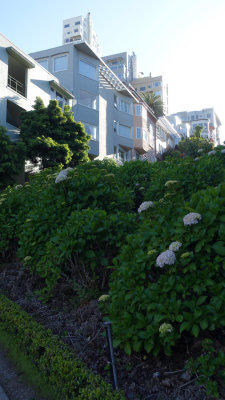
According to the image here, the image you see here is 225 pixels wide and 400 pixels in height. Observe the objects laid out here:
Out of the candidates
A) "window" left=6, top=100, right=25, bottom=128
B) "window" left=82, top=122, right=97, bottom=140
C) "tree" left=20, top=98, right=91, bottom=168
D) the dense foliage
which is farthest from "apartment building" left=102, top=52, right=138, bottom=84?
the dense foliage

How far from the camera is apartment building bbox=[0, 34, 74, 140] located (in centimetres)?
1852

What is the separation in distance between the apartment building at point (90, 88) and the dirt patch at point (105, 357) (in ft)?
72.3

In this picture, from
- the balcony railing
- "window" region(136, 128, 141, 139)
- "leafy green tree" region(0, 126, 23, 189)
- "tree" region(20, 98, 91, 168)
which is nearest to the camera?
"leafy green tree" region(0, 126, 23, 189)

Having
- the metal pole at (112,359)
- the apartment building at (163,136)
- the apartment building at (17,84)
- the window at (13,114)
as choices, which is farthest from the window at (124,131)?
the metal pole at (112,359)

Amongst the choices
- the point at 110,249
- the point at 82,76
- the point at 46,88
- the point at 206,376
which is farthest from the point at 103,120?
the point at 206,376

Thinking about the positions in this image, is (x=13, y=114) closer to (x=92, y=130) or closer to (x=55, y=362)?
(x=92, y=130)

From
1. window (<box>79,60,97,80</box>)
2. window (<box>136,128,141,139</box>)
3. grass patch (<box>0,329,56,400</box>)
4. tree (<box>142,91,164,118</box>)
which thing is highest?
tree (<box>142,91,164,118</box>)

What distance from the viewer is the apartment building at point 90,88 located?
2642cm

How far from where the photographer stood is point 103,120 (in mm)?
29531

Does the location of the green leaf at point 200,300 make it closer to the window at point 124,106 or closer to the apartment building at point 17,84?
the apartment building at point 17,84

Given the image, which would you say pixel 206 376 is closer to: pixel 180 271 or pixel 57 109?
pixel 180 271

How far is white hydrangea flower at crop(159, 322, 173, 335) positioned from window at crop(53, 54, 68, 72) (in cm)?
2661

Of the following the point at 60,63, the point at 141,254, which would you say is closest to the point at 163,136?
the point at 60,63

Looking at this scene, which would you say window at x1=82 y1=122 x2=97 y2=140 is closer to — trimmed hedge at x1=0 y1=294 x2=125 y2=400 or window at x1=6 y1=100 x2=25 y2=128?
window at x1=6 y1=100 x2=25 y2=128
